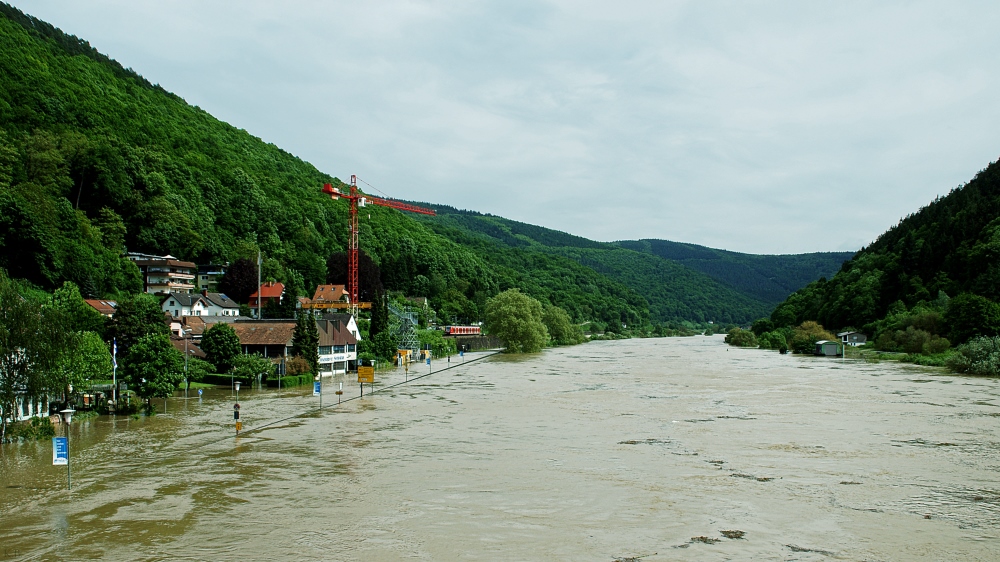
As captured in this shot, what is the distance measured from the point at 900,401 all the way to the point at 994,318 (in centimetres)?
3256

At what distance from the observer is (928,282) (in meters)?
93.7

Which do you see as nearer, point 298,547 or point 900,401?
point 298,547

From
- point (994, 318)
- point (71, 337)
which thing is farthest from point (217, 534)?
point (994, 318)

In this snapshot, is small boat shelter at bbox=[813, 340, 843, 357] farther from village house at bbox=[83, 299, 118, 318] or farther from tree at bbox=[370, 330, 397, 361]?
village house at bbox=[83, 299, 118, 318]

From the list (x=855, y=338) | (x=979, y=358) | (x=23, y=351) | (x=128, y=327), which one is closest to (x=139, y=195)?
(x=128, y=327)

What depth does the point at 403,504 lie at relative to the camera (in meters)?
18.4

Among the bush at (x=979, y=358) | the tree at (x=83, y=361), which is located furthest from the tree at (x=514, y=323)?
the tree at (x=83, y=361)

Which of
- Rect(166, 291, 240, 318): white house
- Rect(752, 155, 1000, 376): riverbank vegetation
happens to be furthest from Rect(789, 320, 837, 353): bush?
Rect(166, 291, 240, 318): white house

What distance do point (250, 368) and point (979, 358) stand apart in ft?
175

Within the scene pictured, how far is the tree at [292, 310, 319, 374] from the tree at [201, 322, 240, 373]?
14.4 ft

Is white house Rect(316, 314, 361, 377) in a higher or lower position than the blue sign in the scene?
higher

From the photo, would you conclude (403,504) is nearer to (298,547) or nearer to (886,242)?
(298,547)

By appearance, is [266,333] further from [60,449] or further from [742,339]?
[742,339]

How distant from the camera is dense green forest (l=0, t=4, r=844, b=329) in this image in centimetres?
7138
